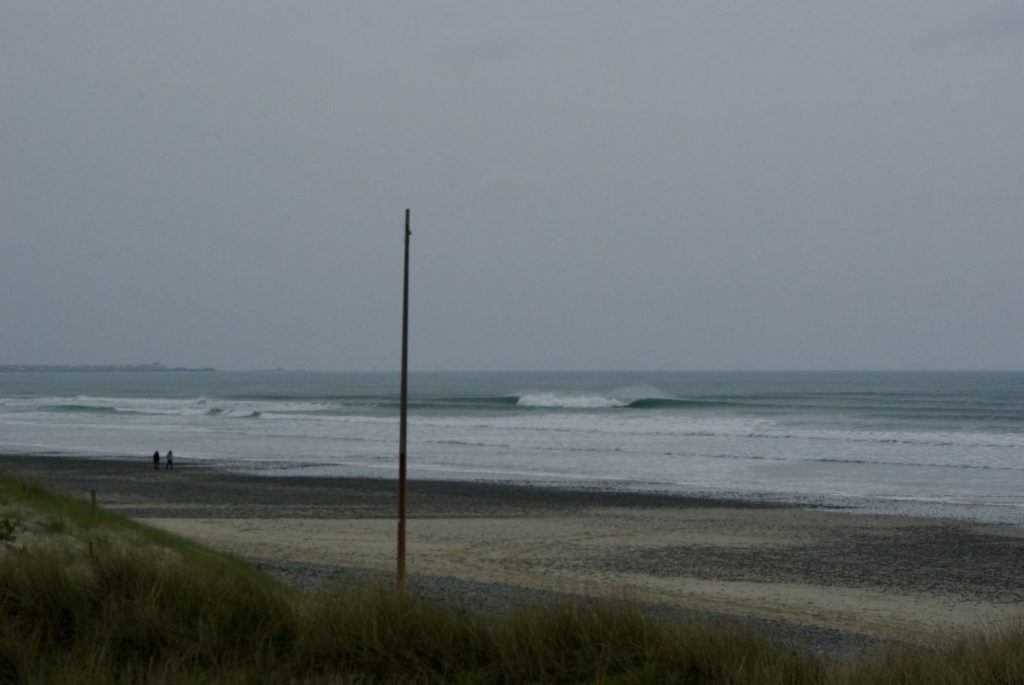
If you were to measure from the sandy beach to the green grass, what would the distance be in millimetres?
2634

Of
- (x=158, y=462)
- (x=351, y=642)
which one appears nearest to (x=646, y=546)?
(x=351, y=642)

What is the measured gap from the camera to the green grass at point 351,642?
7.15 meters

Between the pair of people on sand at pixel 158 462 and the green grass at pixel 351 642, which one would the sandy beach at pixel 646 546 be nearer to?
the green grass at pixel 351 642

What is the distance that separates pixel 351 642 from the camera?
7910 millimetres

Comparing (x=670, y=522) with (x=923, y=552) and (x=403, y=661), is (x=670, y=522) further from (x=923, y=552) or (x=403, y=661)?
(x=403, y=661)

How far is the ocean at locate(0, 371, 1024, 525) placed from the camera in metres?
30.2

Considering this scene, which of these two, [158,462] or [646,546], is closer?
[646,546]

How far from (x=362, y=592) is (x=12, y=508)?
256 inches

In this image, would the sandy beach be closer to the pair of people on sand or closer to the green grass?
the green grass

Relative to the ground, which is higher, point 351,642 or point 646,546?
point 351,642

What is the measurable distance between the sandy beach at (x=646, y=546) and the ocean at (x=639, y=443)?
12.1 feet

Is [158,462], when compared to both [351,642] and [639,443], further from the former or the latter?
Answer: [351,642]

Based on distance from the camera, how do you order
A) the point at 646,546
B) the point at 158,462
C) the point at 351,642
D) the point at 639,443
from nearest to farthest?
the point at 351,642
the point at 646,546
the point at 158,462
the point at 639,443

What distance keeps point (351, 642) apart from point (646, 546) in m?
11.8
